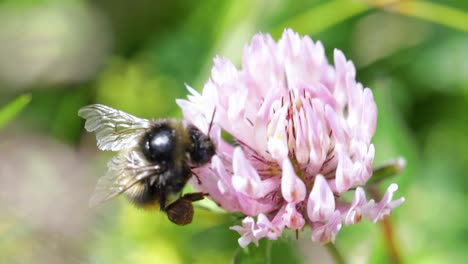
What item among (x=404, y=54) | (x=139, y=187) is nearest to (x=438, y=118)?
(x=404, y=54)

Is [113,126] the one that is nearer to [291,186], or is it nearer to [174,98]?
[291,186]

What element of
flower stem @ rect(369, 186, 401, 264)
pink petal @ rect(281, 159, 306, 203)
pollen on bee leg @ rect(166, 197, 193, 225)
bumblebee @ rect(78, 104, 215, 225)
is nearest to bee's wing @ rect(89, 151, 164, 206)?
bumblebee @ rect(78, 104, 215, 225)

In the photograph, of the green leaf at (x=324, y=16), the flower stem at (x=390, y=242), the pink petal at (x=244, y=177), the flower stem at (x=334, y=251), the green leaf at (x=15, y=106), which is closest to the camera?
the pink petal at (x=244, y=177)

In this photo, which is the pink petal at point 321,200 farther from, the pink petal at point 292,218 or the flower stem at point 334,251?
the flower stem at point 334,251

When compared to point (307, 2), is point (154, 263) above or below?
below

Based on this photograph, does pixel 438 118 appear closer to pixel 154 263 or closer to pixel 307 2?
pixel 307 2

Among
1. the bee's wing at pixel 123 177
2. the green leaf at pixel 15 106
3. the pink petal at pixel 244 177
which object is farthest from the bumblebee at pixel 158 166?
the green leaf at pixel 15 106
